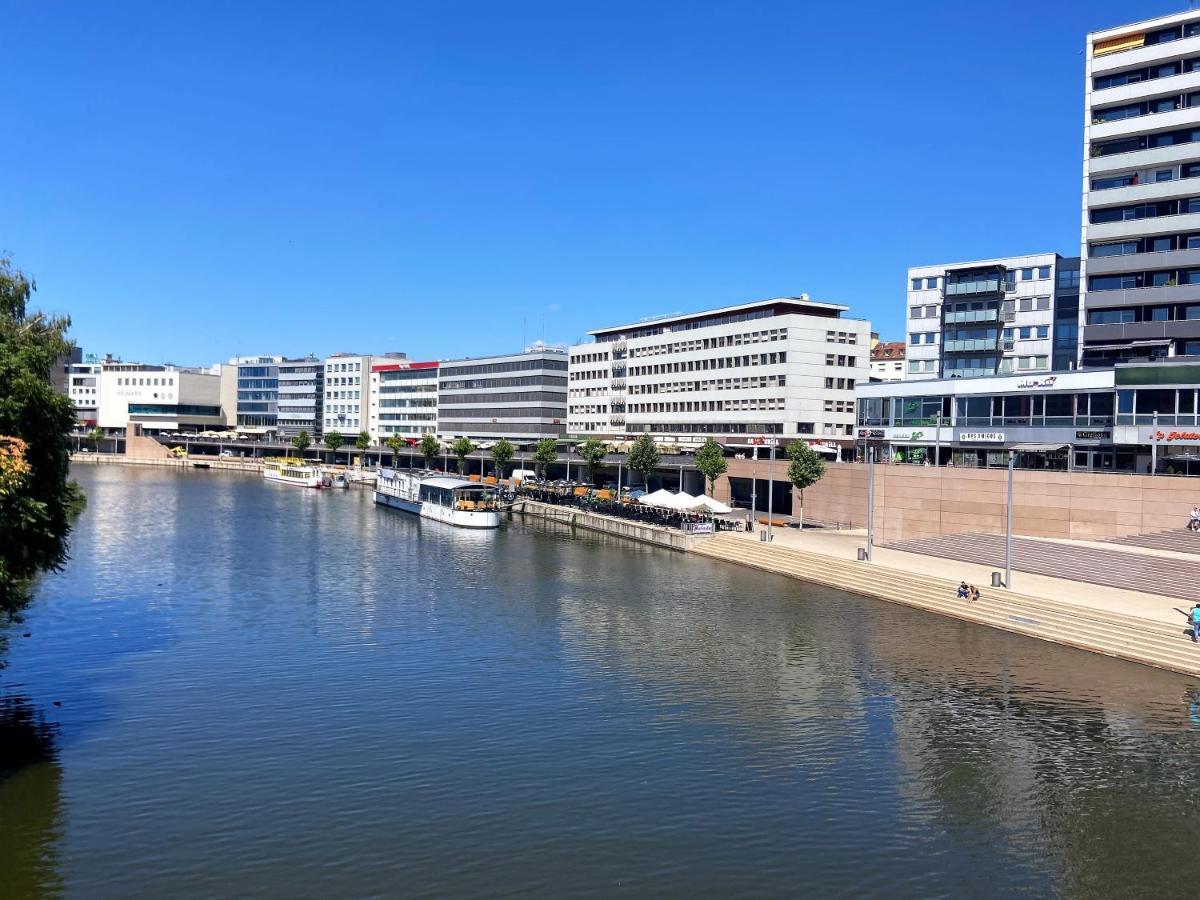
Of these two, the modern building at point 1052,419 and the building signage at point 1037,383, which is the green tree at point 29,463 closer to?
the modern building at point 1052,419

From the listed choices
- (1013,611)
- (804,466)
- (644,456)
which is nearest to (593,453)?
(644,456)

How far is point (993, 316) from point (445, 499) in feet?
206

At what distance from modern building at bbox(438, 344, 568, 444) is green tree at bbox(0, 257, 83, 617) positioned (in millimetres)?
128629

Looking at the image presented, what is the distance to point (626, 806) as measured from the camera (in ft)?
85.5

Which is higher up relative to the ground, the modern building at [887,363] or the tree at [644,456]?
the modern building at [887,363]

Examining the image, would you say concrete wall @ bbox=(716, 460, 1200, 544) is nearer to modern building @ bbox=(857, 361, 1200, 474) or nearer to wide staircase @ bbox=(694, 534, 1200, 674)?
modern building @ bbox=(857, 361, 1200, 474)

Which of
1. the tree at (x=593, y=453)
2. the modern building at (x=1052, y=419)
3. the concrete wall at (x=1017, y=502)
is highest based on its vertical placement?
the modern building at (x=1052, y=419)

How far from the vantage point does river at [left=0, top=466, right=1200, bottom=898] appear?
22719 mm

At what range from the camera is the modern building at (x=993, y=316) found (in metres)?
93.3

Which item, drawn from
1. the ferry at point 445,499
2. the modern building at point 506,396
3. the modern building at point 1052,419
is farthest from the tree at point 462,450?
the modern building at point 1052,419

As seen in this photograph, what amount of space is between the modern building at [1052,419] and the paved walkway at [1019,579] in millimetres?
11576

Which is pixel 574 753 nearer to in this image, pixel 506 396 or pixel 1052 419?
pixel 1052 419

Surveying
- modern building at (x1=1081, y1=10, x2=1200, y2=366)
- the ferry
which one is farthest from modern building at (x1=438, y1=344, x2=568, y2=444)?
modern building at (x1=1081, y1=10, x2=1200, y2=366)

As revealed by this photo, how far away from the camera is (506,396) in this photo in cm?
17450
